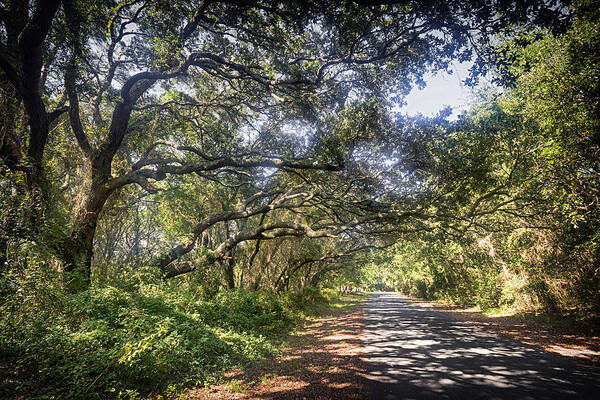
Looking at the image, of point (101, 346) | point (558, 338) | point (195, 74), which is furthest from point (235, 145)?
point (558, 338)

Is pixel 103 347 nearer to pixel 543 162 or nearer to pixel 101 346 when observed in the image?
pixel 101 346

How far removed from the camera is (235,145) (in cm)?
901

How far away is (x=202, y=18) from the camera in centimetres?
578

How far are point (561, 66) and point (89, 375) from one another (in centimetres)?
1396

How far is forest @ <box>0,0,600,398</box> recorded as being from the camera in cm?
467

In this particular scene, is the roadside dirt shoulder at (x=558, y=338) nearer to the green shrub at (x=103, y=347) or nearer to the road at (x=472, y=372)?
the road at (x=472, y=372)

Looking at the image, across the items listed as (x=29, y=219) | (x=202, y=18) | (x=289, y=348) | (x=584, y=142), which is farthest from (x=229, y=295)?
(x=584, y=142)

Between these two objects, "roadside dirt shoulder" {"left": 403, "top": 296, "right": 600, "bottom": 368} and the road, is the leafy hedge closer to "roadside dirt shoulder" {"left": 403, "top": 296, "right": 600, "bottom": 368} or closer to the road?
the road

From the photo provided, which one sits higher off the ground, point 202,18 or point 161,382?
point 202,18

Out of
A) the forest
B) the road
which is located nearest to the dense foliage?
the forest

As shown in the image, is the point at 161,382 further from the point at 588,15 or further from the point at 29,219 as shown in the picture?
the point at 588,15

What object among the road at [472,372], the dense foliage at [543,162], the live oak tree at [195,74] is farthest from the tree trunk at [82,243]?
the dense foliage at [543,162]

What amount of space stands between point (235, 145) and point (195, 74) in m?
3.11

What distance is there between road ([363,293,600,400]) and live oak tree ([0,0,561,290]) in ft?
14.9
